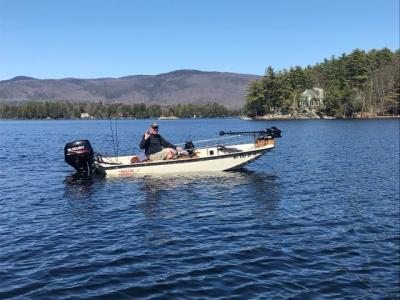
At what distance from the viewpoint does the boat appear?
25469 mm

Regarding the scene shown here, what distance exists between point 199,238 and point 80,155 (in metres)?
13.5

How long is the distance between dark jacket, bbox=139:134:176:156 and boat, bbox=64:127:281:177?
2.00ft

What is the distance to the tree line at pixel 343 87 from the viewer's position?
147 m

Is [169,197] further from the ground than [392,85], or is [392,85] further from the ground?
[392,85]

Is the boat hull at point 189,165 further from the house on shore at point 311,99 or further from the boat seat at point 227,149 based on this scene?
the house on shore at point 311,99

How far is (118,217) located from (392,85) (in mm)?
142989

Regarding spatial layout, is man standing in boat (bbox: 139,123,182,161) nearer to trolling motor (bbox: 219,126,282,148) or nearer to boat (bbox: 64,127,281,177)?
boat (bbox: 64,127,281,177)

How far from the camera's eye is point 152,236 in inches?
552

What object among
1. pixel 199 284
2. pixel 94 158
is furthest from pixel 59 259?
pixel 94 158

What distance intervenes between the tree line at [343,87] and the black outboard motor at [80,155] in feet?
430

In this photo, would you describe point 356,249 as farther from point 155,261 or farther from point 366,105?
point 366,105

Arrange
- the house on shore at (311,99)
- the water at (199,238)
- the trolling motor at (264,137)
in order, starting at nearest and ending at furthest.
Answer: the water at (199,238) → the trolling motor at (264,137) → the house on shore at (311,99)

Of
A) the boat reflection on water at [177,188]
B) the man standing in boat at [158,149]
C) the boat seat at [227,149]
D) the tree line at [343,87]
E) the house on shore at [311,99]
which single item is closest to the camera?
the boat reflection on water at [177,188]

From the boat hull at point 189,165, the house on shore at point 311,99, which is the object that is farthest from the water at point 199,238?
the house on shore at point 311,99
